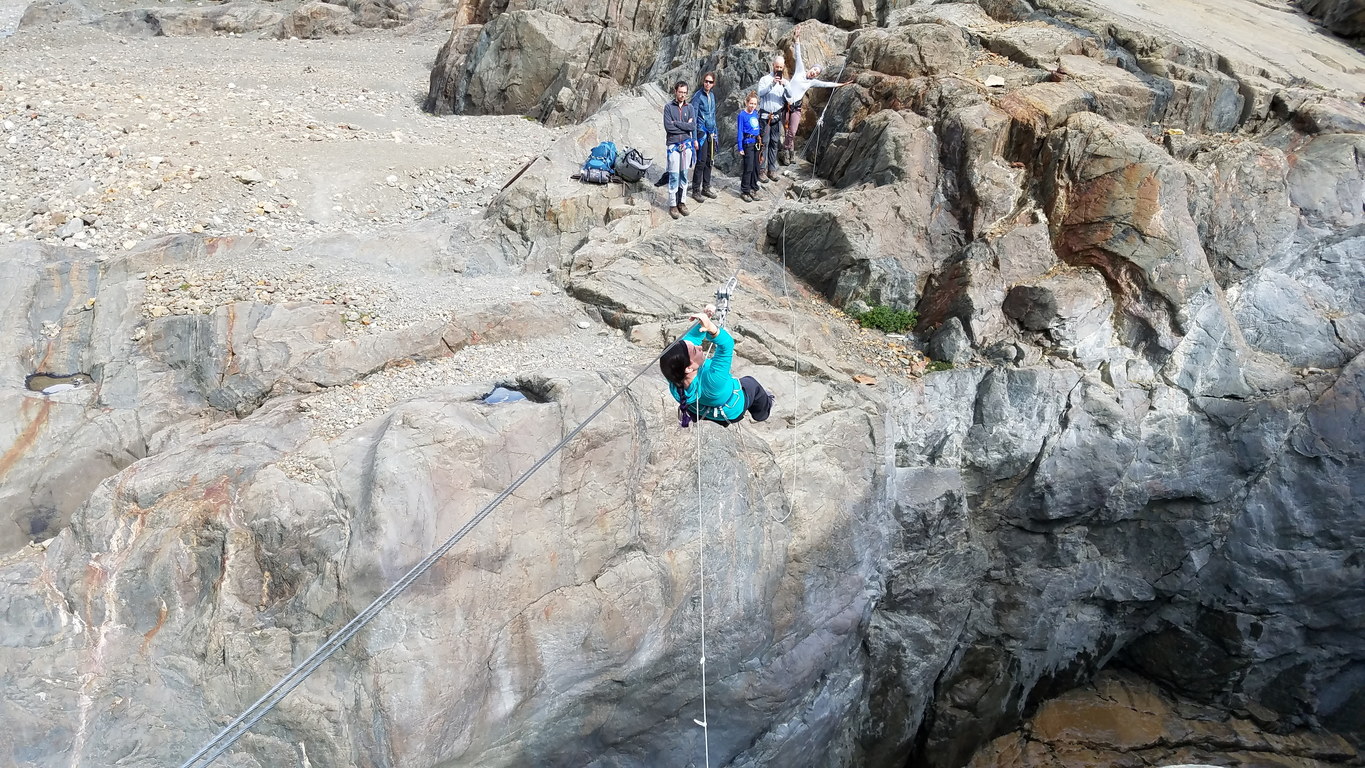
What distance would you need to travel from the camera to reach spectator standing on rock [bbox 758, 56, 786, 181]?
12.7 meters

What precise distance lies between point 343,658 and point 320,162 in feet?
31.8

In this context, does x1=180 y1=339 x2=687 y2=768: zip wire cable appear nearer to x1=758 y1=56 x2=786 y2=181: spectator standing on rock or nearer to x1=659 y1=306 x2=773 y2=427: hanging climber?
x1=659 y1=306 x2=773 y2=427: hanging climber

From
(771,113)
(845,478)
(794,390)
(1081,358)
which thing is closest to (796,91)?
(771,113)

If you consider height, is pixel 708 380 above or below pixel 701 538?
above

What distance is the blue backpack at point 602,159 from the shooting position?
12852 millimetres

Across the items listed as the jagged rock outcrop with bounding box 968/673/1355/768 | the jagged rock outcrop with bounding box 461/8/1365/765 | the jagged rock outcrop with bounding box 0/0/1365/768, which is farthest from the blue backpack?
the jagged rock outcrop with bounding box 968/673/1355/768

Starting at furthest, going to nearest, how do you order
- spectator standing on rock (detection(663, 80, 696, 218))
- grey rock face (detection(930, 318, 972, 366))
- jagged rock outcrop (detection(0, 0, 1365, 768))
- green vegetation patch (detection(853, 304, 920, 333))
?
spectator standing on rock (detection(663, 80, 696, 218)) → green vegetation patch (detection(853, 304, 920, 333)) → grey rock face (detection(930, 318, 972, 366)) → jagged rock outcrop (detection(0, 0, 1365, 768))

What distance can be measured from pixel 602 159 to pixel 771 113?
2.67 m

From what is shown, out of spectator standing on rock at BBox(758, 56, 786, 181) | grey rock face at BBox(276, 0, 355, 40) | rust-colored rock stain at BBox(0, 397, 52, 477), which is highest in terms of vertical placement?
spectator standing on rock at BBox(758, 56, 786, 181)

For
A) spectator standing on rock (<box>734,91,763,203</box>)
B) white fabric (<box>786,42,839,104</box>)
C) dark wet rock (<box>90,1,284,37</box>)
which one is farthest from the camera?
dark wet rock (<box>90,1,284,37</box>)

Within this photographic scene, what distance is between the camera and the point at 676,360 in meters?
6.87

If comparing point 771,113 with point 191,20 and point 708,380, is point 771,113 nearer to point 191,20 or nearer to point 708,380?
point 708,380

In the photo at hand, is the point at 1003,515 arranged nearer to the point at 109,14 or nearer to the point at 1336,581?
the point at 1336,581

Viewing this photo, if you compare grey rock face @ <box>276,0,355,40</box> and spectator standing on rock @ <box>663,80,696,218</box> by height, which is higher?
spectator standing on rock @ <box>663,80,696,218</box>
